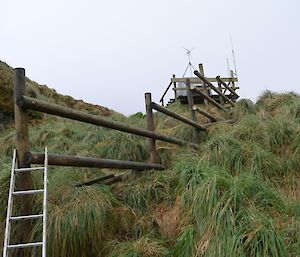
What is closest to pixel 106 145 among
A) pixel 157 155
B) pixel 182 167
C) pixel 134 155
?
pixel 134 155

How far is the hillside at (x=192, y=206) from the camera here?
279cm

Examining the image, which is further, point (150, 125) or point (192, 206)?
point (150, 125)

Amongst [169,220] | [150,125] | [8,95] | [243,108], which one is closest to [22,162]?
[169,220]

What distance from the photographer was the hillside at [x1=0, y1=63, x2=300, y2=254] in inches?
110

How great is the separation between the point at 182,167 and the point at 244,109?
4.47m

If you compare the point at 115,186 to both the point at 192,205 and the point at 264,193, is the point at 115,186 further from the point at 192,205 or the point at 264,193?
the point at 264,193

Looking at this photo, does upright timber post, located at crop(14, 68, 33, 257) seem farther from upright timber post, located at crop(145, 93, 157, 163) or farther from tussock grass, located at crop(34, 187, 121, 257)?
upright timber post, located at crop(145, 93, 157, 163)

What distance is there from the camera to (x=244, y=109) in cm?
818

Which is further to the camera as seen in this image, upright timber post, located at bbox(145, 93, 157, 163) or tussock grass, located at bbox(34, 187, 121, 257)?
upright timber post, located at bbox(145, 93, 157, 163)

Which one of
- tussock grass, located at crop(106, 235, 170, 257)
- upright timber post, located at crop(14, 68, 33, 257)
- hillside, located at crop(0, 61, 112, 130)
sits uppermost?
hillside, located at crop(0, 61, 112, 130)

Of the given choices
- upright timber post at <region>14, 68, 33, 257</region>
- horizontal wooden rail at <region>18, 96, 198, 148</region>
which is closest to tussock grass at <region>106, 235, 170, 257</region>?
upright timber post at <region>14, 68, 33, 257</region>

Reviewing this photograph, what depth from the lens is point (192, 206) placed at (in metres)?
3.26

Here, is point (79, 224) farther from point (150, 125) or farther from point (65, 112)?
point (150, 125)

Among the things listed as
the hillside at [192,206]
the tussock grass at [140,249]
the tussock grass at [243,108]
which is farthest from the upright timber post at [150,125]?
the tussock grass at [243,108]
